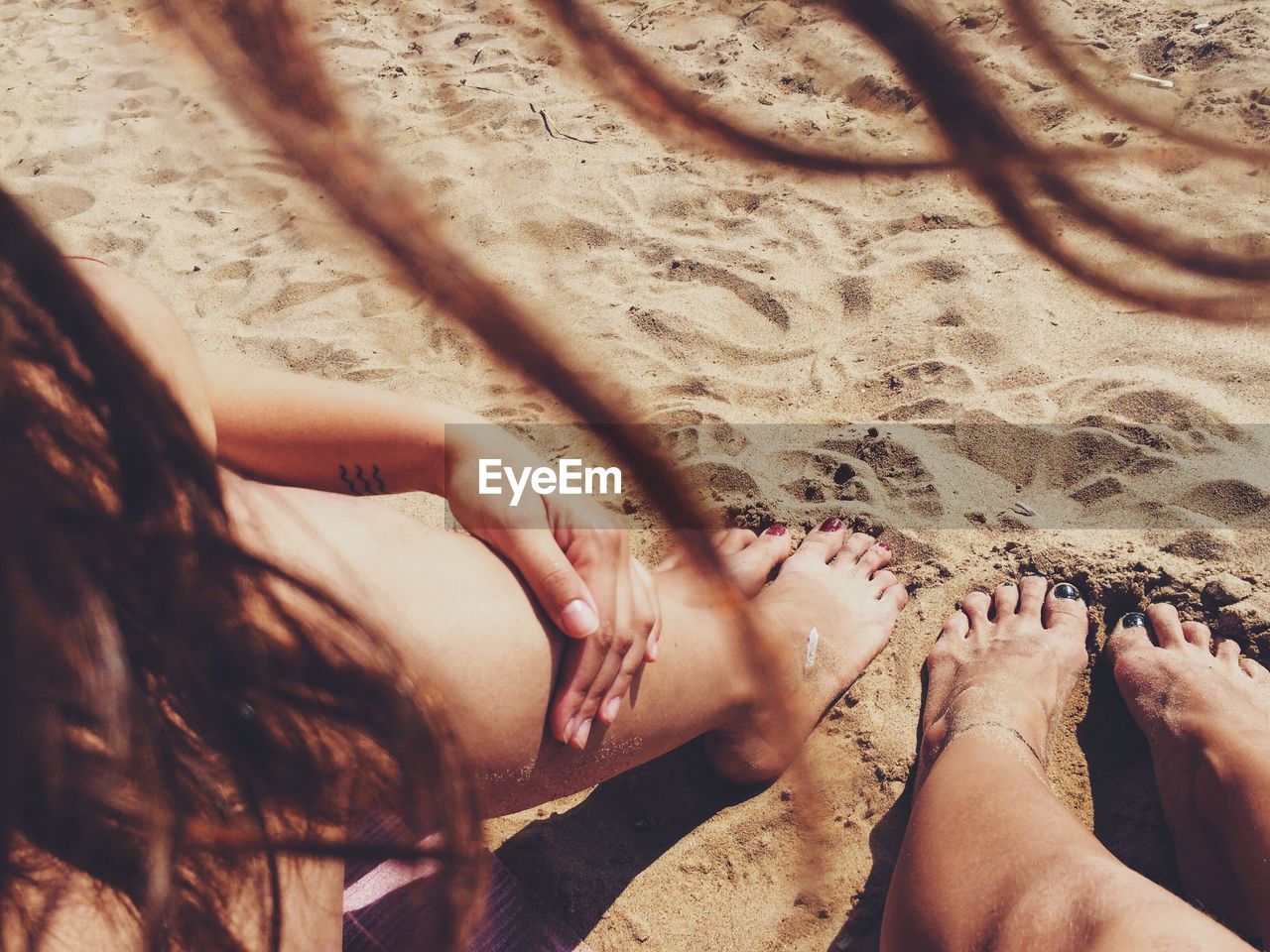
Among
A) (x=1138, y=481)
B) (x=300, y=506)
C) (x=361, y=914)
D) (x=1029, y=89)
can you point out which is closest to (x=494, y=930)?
(x=361, y=914)

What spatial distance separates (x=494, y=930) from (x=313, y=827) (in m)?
0.65

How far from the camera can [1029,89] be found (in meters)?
3.00

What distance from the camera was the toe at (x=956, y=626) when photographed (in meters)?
1.89

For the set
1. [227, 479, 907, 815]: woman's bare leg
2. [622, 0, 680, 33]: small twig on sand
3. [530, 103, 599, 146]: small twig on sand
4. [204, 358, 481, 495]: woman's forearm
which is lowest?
[227, 479, 907, 815]: woman's bare leg

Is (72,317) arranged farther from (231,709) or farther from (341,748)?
(341,748)

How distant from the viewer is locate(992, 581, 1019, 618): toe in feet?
6.29

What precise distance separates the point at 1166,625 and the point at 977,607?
1.13ft

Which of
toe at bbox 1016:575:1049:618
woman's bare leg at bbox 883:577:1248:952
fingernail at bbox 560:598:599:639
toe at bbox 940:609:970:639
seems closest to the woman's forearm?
fingernail at bbox 560:598:599:639

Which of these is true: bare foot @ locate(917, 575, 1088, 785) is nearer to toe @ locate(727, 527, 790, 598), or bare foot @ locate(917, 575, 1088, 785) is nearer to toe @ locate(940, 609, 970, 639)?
toe @ locate(940, 609, 970, 639)

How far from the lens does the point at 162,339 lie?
115 centimetres

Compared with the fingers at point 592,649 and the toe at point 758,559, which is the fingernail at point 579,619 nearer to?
the fingers at point 592,649

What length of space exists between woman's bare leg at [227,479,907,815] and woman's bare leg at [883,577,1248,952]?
0.79 feet

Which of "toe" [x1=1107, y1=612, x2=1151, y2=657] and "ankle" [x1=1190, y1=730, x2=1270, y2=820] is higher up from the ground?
"ankle" [x1=1190, y1=730, x2=1270, y2=820]

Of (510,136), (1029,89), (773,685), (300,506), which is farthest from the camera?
(510,136)
